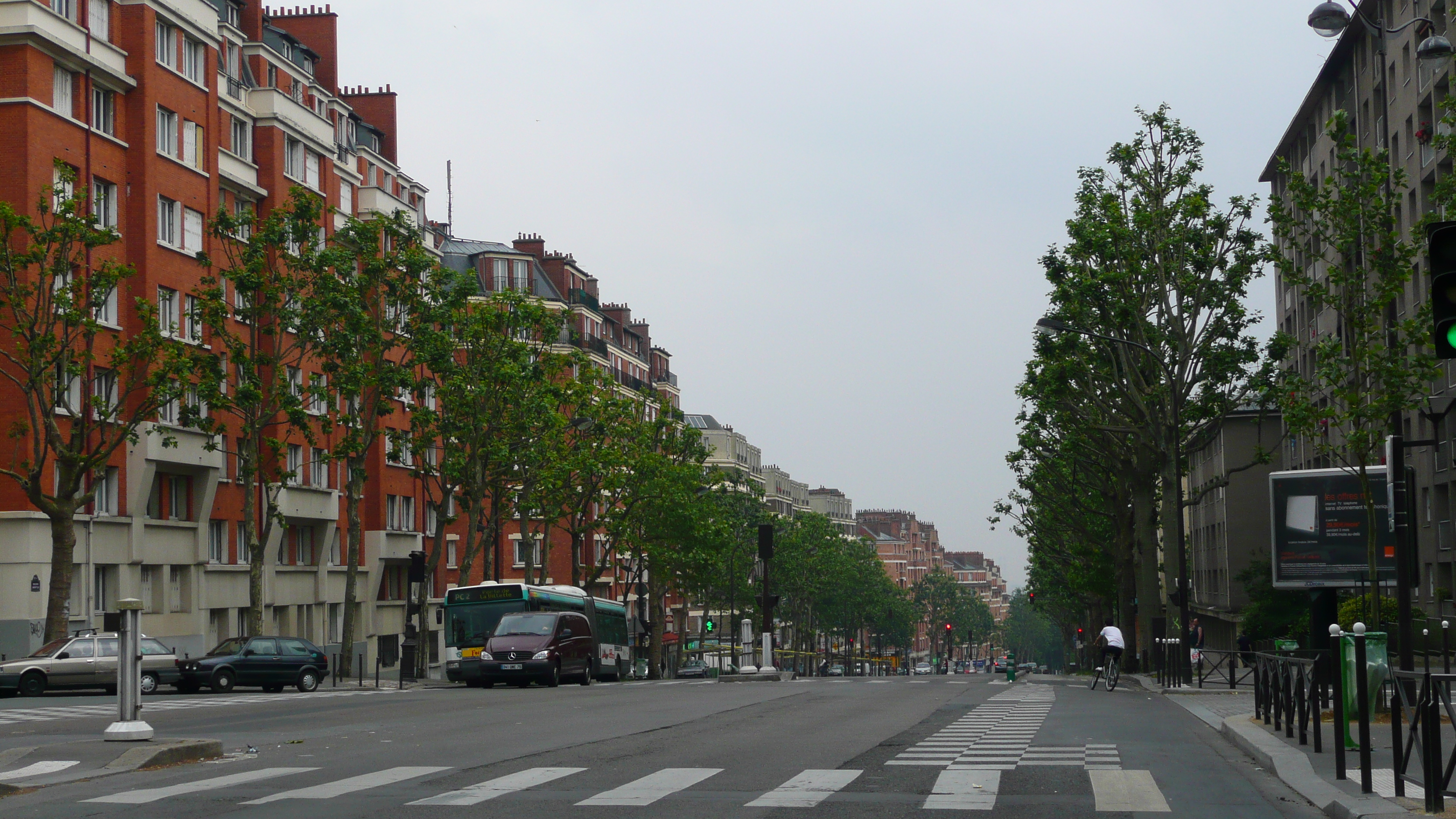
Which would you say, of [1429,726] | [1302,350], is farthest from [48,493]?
[1302,350]

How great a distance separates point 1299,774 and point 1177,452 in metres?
24.5

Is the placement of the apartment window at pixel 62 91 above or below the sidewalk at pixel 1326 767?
above

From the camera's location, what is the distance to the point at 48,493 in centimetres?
4306

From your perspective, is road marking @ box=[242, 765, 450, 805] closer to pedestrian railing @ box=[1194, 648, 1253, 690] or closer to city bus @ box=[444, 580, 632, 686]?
pedestrian railing @ box=[1194, 648, 1253, 690]

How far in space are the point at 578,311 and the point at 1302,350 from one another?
4210cm

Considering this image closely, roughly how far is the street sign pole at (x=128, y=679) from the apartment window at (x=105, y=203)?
3077 centimetres

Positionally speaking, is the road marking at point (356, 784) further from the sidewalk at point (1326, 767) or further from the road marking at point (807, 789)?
the sidewalk at point (1326, 767)

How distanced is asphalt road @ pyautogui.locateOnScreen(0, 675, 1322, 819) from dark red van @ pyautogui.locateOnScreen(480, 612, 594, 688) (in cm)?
1104

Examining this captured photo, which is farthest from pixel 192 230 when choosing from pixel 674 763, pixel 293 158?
pixel 674 763

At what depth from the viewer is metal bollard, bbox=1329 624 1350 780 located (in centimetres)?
1216

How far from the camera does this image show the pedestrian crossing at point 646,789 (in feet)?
36.9

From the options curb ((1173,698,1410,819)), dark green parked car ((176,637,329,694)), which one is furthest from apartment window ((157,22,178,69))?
curb ((1173,698,1410,819))

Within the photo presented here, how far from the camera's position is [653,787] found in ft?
40.4

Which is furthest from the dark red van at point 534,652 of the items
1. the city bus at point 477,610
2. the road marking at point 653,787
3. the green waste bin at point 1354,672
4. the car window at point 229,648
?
→ the green waste bin at point 1354,672
